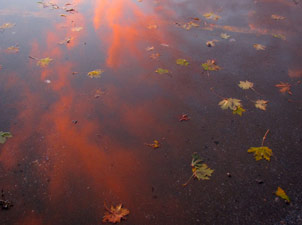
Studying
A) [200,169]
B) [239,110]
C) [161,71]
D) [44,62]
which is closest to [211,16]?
[161,71]

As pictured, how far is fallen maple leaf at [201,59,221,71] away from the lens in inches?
143

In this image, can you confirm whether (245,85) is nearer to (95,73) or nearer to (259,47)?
(259,47)

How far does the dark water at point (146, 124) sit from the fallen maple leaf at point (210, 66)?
0.11 metres

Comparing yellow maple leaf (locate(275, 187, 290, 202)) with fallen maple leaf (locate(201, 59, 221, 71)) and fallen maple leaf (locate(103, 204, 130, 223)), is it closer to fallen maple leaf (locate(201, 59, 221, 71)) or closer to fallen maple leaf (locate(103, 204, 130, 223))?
fallen maple leaf (locate(103, 204, 130, 223))

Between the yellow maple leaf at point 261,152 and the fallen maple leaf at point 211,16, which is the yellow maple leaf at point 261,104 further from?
the fallen maple leaf at point 211,16

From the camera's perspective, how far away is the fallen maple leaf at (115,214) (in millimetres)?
1997

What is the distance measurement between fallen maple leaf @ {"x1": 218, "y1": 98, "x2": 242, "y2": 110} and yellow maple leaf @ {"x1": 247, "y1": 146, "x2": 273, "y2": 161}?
2.17 ft

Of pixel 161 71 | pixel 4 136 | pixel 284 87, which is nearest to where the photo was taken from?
pixel 4 136

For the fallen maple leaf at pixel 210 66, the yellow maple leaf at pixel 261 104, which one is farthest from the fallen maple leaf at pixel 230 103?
the fallen maple leaf at pixel 210 66

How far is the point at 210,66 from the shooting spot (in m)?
3.68

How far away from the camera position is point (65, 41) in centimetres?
443

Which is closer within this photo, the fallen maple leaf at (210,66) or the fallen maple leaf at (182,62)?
the fallen maple leaf at (210,66)

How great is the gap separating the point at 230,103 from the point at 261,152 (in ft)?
2.65

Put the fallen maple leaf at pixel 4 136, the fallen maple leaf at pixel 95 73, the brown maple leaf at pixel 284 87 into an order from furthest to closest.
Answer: the fallen maple leaf at pixel 95 73 → the brown maple leaf at pixel 284 87 → the fallen maple leaf at pixel 4 136
